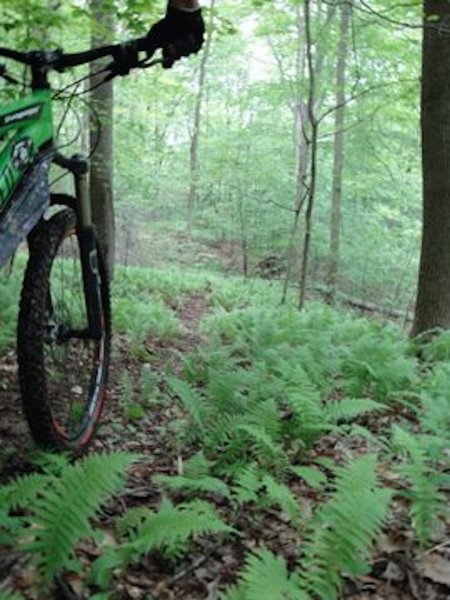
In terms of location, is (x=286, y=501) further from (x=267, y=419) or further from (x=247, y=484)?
(x=267, y=419)

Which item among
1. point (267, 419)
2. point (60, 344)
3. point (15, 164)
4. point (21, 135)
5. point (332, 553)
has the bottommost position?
point (332, 553)

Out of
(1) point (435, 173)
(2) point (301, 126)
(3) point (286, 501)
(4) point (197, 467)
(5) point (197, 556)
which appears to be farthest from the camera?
(2) point (301, 126)

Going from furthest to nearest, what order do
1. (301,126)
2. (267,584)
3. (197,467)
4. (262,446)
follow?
(301,126)
(262,446)
(197,467)
(267,584)

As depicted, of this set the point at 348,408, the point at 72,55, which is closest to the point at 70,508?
the point at 348,408

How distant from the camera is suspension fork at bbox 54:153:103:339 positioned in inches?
133

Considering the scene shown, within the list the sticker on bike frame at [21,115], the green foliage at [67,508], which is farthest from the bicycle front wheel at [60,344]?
the green foliage at [67,508]

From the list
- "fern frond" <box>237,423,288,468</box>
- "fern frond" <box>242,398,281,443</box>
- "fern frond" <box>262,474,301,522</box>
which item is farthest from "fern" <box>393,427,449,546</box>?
"fern frond" <box>242,398,281,443</box>

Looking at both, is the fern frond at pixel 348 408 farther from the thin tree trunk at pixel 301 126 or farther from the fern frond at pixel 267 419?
the thin tree trunk at pixel 301 126

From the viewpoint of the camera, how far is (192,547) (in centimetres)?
244

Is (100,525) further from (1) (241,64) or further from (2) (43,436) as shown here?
(1) (241,64)

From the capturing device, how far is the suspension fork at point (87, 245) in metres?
3.39

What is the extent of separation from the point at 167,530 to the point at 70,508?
1.16 ft

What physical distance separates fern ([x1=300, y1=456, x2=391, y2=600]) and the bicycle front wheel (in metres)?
1.36

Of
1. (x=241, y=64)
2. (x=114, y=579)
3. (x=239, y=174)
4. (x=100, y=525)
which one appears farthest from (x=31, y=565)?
(x=241, y=64)
